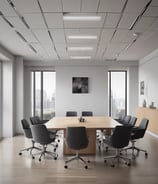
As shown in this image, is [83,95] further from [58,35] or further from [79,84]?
[58,35]

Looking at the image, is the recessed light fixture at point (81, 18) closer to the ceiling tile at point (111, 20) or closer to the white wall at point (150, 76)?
the ceiling tile at point (111, 20)

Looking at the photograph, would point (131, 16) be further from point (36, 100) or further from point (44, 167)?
point (36, 100)

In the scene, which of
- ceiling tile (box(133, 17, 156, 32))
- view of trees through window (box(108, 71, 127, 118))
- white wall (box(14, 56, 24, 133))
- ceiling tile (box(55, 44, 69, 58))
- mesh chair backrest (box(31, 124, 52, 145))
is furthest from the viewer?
view of trees through window (box(108, 71, 127, 118))

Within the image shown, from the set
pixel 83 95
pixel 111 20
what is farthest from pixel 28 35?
pixel 83 95

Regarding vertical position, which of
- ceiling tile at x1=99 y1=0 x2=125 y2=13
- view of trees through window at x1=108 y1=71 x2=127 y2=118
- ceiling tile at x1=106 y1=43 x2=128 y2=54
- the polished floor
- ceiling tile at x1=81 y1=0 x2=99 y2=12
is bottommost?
the polished floor

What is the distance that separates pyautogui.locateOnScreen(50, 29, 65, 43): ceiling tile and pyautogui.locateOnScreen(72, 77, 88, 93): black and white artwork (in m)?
3.95

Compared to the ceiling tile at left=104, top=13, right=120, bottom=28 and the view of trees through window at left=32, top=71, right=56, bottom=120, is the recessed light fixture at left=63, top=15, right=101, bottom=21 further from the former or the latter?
the view of trees through window at left=32, top=71, right=56, bottom=120

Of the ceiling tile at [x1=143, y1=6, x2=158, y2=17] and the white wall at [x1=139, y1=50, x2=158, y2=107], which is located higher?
the ceiling tile at [x1=143, y1=6, x2=158, y2=17]

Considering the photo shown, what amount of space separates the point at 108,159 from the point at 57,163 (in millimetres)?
1200

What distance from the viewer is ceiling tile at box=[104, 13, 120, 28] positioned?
15.5 feet

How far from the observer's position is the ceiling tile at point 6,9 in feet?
13.4

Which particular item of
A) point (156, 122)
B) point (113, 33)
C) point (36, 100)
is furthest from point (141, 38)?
point (36, 100)

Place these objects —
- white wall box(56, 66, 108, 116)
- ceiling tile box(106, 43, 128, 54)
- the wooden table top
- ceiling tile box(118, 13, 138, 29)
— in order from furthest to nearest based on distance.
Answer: white wall box(56, 66, 108, 116)
ceiling tile box(106, 43, 128, 54)
the wooden table top
ceiling tile box(118, 13, 138, 29)

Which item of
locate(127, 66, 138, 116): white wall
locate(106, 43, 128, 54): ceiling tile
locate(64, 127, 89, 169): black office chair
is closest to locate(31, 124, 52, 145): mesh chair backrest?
locate(64, 127, 89, 169): black office chair
